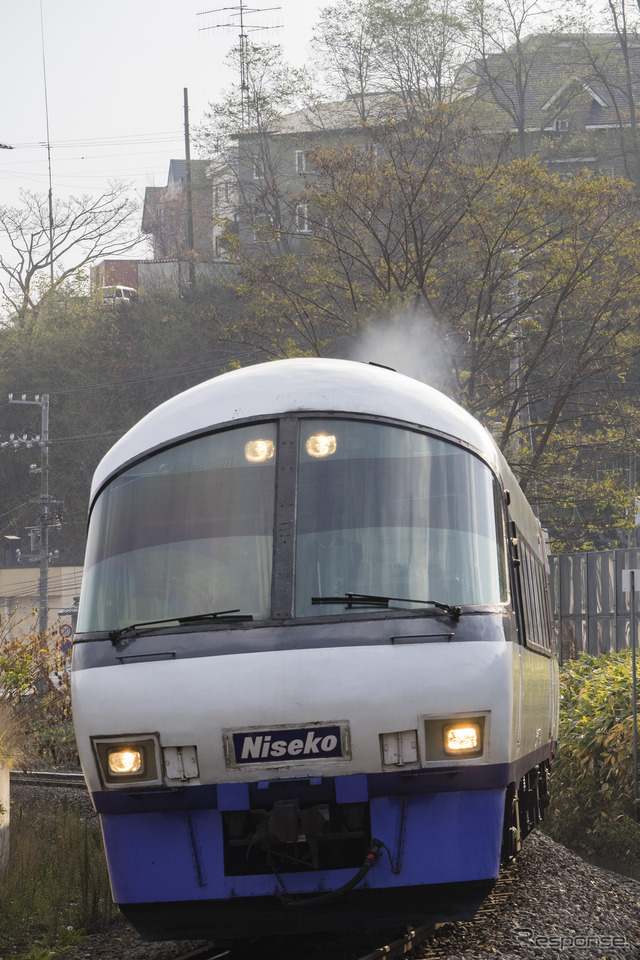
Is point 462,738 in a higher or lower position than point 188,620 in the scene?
lower

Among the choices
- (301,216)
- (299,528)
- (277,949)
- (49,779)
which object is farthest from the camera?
(301,216)

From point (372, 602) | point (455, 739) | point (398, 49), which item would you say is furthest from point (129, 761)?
point (398, 49)

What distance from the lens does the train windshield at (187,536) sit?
19.2 feet

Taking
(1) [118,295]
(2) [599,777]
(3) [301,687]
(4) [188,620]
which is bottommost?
(2) [599,777]

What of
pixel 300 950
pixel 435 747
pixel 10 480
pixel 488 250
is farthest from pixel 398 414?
pixel 10 480

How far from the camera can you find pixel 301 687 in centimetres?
538

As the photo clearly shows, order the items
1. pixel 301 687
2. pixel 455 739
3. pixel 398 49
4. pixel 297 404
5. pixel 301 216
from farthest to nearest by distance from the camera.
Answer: pixel 398 49 < pixel 301 216 < pixel 297 404 < pixel 455 739 < pixel 301 687

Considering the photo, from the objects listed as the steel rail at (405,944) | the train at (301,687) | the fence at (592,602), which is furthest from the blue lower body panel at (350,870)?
the fence at (592,602)

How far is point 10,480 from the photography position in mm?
59844

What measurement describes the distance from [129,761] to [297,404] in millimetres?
1971

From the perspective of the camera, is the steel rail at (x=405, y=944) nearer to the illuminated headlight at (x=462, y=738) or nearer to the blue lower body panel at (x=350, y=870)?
the blue lower body panel at (x=350, y=870)

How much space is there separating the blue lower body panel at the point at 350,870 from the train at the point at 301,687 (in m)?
0.01

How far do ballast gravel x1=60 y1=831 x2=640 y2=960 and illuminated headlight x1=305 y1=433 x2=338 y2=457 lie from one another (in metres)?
2.55

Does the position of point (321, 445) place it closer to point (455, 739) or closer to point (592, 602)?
point (455, 739)
